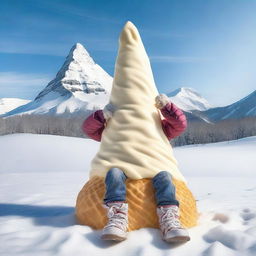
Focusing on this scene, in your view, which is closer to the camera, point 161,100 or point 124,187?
point 124,187

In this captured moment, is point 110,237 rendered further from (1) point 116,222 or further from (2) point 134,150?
(2) point 134,150

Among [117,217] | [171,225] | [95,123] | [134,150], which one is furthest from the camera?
[95,123]

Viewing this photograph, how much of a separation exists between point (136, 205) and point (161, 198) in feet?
0.85

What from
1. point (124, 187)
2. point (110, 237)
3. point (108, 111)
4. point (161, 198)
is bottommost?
point (110, 237)

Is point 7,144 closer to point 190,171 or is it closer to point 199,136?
point 190,171

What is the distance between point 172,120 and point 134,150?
594 mm

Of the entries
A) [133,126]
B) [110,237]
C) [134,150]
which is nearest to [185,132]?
[133,126]

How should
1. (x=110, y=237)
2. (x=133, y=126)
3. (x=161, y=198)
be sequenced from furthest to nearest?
(x=133, y=126) < (x=161, y=198) < (x=110, y=237)

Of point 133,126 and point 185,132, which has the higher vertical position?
point 133,126

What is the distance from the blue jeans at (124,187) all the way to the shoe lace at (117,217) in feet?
0.30

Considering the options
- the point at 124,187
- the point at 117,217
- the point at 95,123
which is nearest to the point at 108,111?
the point at 95,123

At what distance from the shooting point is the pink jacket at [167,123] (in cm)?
405

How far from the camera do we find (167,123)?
4168mm

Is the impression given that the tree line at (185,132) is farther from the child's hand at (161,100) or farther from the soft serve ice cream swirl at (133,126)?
the child's hand at (161,100)
